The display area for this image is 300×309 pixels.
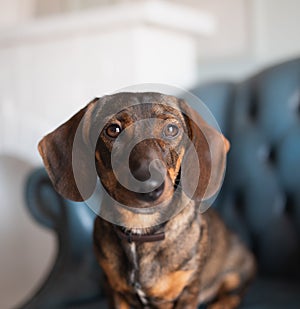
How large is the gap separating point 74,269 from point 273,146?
0.67m

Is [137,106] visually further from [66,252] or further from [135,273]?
[66,252]

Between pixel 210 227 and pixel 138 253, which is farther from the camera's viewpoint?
pixel 210 227

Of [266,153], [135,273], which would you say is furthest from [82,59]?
[135,273]

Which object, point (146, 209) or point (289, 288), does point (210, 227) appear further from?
point (146, 209)

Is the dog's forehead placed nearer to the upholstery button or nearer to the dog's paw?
the dog's paw

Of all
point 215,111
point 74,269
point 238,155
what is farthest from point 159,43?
point 74,269

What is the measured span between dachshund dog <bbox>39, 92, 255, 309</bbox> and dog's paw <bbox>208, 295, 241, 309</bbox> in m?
0.23

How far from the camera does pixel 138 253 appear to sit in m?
1.01

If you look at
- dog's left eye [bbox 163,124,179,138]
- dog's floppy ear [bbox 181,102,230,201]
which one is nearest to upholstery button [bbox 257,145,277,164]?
dog's floppy ear [bbox 181,102,230,201]

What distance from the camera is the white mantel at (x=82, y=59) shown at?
184 cm

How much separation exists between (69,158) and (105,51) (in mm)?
1105

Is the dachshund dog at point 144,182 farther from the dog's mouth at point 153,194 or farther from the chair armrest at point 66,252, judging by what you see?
the chair armrest at point 66,252

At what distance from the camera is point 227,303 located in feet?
4.29

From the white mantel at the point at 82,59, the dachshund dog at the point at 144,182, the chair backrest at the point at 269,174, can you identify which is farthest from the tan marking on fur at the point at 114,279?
the white mantel at the point at 82,59
